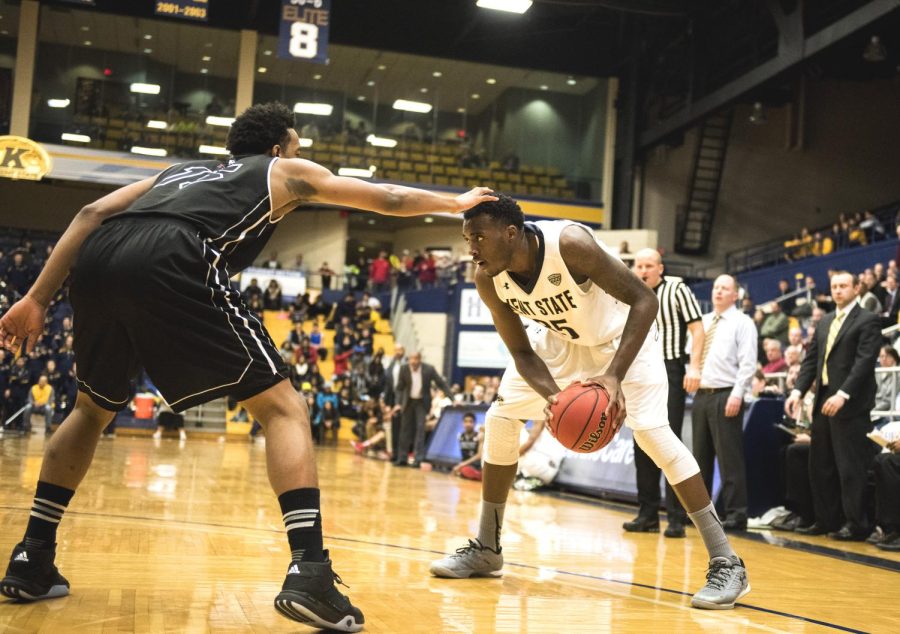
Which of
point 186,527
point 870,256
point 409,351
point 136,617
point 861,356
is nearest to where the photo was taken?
point 136,617

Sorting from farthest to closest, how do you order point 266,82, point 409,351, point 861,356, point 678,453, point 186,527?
point 266,82 → point 409,351 → point 861,356 → point 186,527 → point 678,453

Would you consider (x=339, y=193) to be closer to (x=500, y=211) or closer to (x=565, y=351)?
(x=500, y=211)

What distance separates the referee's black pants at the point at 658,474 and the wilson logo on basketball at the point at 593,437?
312 cm

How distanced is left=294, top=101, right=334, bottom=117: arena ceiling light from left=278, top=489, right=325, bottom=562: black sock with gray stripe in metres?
28.7

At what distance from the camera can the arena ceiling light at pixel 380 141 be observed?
31000 millimetres

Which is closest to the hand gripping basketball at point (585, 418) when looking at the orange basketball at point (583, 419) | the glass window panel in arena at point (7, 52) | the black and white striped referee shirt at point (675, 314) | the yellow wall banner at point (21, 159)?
the orange basketball at point (583, 419)

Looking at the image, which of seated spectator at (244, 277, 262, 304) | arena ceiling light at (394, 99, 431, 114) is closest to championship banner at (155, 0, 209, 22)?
seated spectator at (244, 277, 262, 304)

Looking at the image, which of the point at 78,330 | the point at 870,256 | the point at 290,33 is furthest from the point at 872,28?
the point at 78,330

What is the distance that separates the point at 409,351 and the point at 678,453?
71.8 ft

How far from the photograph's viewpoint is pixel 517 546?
566 cm

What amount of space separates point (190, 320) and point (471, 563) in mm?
1941

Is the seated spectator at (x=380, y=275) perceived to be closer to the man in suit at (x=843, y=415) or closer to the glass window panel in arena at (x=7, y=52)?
the glass window panel in arena at (x=7, y=52)

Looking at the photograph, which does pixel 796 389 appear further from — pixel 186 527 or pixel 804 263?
pixel 804 263

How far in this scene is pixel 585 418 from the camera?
388 centimetres
